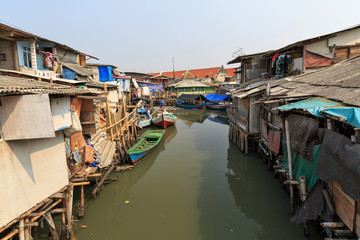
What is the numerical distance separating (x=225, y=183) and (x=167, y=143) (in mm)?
8217

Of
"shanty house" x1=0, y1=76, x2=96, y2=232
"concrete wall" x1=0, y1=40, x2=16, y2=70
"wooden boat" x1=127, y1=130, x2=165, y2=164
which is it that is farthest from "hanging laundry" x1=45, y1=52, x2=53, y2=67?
"shanty house" x1=0, y1=76, x2=96, y2=232

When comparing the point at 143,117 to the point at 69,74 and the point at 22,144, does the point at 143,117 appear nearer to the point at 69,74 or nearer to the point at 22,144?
the point at 69,74

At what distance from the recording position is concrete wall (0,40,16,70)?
11172 millimetres

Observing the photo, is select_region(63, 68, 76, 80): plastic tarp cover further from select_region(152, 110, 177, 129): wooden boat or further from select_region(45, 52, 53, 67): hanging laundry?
select_region(152, 110, 177, 129): wooden boat

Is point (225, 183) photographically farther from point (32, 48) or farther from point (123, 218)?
point (32, 48)

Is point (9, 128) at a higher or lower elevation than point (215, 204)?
higher

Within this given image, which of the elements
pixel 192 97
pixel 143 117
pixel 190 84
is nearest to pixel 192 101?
pixel 192 97

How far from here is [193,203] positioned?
833cm

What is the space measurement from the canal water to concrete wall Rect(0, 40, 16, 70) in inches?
338

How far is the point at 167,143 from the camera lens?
1759 centimetres

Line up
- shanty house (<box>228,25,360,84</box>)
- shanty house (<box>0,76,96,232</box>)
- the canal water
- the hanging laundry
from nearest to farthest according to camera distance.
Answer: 1. shanty house (<box>0,76,96,232</box>)
2. the canal water
3. shanty house (<box>228,25,360,84</box>)
4. the hanging laundry

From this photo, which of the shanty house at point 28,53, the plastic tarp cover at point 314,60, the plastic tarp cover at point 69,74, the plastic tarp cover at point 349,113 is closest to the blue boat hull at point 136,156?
the shanty house at point 28,53

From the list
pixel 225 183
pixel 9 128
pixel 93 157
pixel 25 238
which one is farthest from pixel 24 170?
pixel 225 183

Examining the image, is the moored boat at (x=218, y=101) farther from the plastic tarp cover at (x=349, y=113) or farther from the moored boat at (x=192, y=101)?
the plastic tarp cover at (x=349, y=113)
